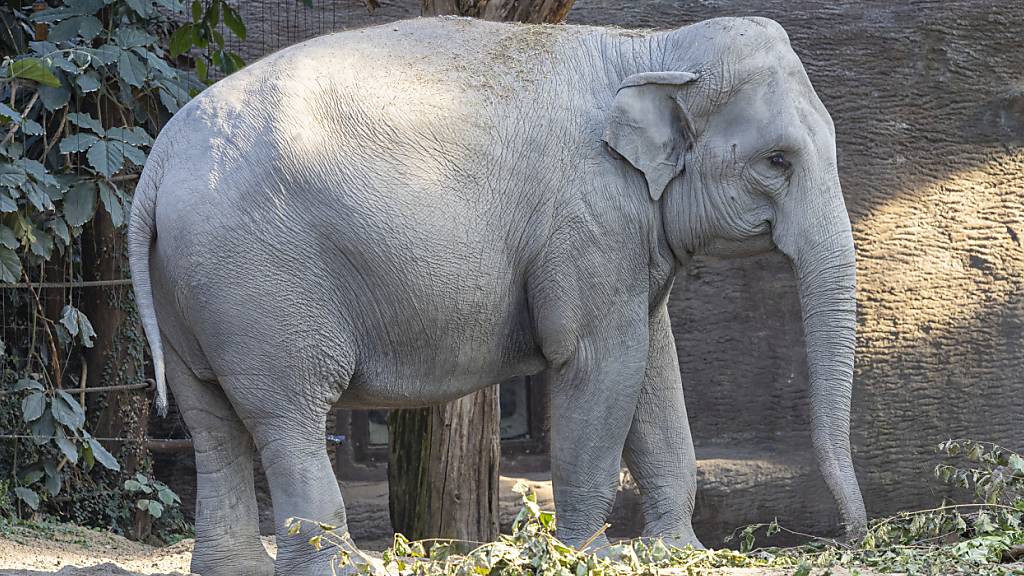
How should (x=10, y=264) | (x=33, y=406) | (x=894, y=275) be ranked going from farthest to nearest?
(x=894, y=275) < (x=33, y=406) < (x=10, y=264)

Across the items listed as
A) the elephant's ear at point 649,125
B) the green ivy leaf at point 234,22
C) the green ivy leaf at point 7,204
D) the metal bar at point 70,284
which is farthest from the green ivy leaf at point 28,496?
the elephant's ear at point 649,125

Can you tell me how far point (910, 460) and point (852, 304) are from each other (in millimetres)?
3951

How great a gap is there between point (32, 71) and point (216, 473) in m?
2.15

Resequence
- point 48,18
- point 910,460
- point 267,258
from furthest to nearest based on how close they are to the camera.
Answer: point 910,460 < point 48,18 < point 267,258

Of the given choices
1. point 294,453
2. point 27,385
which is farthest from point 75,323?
point 294,453

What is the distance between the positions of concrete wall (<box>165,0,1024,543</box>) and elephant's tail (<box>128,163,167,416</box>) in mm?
3690

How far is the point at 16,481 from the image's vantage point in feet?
19.0

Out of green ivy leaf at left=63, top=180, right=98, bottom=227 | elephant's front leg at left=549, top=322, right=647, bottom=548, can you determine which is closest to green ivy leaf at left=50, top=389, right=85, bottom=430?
green ivy leaf at left=63, top=180, right=98, bottom=227

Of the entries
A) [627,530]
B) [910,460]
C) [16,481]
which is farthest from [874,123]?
[16,481]

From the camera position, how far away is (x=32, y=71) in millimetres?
5184

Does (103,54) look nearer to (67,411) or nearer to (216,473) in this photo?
(67,411)

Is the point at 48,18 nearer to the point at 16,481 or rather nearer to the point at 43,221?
the point at 43,221

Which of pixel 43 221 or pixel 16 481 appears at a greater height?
pixel 43 221

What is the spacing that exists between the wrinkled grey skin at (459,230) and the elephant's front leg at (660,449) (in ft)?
1.07
